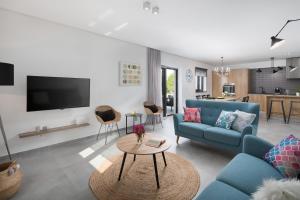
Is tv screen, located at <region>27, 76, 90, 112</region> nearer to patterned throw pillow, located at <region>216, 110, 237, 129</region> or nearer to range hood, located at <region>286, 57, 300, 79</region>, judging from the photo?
patterned throw pillow, located at <region>216, 110, 237, 129</region>

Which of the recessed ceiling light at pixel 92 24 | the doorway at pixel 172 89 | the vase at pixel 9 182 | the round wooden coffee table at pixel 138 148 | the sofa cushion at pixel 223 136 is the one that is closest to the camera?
the vase at pixel 9 182

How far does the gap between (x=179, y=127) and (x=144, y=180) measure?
1.71 metres

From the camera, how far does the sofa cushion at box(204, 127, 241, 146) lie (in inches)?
115

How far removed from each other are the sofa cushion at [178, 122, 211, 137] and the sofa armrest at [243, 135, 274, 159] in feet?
3.96

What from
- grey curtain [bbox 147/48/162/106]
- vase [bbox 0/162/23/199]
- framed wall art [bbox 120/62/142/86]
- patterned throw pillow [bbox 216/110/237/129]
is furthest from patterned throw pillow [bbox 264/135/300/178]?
grey curtain [bbox 147/48/162/106]

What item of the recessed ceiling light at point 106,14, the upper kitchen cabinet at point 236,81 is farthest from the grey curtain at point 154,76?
the upper kitchen cabinet at point 236,81

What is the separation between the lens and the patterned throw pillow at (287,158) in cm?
163

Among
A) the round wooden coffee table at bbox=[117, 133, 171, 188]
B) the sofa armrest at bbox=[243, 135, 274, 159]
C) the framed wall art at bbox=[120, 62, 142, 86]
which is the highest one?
the framed wall art at bbox=[120, 62, 142, 86]

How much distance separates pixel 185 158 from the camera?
3.03 meters

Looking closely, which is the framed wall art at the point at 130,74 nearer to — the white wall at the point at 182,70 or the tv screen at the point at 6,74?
the white wall at the point at 182,70

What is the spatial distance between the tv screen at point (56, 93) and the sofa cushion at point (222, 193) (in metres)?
3.21

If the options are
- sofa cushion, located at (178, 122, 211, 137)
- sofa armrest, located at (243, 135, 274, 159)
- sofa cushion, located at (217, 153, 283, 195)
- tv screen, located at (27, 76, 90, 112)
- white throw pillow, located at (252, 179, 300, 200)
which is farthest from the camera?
sofa cushion, located at (178, 122, 211, 137)

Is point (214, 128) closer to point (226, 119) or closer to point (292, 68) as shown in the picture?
point (226, 119)

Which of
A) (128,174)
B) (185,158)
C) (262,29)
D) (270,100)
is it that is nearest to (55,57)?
(128,174)
